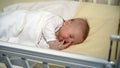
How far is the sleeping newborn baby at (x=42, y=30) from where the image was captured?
118 cm

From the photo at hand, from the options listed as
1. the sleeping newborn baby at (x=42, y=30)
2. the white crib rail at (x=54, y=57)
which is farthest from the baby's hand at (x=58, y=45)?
the white crib rail at (x=54, y=57)

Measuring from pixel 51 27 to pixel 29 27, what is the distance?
0.16 meters

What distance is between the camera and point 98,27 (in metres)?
1.32

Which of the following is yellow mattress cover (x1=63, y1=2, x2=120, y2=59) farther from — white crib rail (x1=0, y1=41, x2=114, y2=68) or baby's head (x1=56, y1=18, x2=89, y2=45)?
white crib rail (x1=0, y1=41, x2=114, y2=68)

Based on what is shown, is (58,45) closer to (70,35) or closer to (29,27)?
(70,35)

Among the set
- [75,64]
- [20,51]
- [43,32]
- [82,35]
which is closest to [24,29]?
[43,32]

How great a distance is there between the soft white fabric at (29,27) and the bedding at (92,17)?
17cm

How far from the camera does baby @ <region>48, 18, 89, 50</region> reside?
1.17 meters

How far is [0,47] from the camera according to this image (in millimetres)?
849

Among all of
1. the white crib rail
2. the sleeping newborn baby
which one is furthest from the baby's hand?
the white crib rail

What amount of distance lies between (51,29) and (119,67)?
1.94 ft

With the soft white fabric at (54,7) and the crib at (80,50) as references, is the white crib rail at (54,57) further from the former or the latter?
the soft white fabric at (54,7)

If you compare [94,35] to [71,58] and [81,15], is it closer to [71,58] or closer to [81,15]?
[81,15]

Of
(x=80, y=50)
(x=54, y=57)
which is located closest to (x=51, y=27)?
(x=80, y=50)
